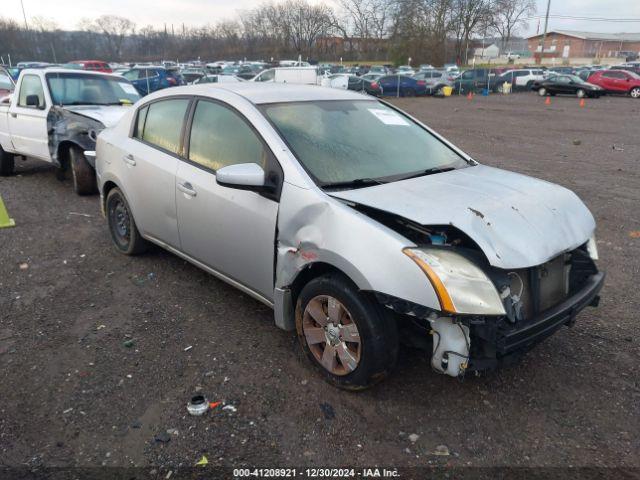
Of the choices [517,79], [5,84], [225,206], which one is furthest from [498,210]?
[517,79]

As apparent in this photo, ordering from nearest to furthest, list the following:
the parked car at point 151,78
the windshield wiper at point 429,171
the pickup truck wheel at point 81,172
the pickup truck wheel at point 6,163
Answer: the windshield wiper at point 429,171, the pickup truck wheel at point 81,172, the pickup truck wheel at point 6,163, the parked car at point 151,78

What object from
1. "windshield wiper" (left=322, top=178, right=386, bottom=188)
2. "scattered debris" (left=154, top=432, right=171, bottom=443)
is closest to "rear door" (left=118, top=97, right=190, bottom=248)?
"windshield wiper" (left=322, top=178, right=386, bottom=188)

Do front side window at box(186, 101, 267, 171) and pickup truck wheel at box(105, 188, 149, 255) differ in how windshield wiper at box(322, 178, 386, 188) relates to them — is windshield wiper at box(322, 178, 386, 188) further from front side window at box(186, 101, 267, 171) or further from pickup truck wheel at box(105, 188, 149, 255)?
pickup truck wheel at box(105, 188, 149, 255)

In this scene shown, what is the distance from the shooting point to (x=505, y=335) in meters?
2.49

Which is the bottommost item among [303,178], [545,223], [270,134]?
[545,223]

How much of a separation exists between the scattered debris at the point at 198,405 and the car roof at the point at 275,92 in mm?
1995

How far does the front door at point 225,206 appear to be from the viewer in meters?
3.24

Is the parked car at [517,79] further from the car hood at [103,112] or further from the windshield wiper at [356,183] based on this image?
the windshield wiper at [356,183]

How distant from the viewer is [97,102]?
7.87 meters

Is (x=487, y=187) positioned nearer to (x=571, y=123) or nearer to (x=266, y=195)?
(x=266, y=195)

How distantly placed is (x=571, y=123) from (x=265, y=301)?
17657 mm

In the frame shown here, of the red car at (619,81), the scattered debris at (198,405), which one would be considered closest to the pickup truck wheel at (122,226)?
the scattered debris at (198,405)

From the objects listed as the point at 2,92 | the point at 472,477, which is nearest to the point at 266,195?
the point at 472,477

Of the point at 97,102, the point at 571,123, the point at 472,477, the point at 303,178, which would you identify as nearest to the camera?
the point at 472,477
